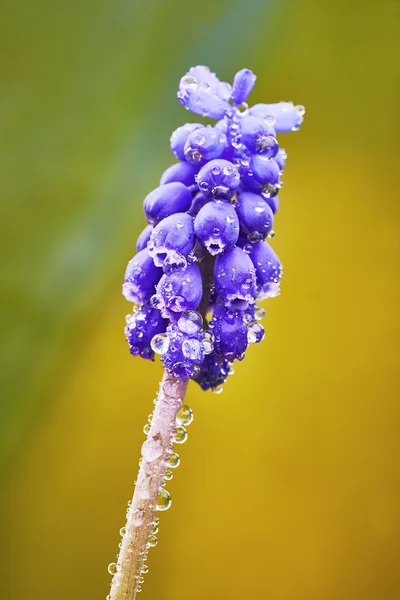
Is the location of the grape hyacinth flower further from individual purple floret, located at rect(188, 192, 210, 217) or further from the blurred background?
the blurred background

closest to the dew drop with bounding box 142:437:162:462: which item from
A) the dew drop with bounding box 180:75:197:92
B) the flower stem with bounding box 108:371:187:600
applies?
the flower stem with bounding box 108:371:187:600

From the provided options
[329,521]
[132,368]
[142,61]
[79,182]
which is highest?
[142,61]

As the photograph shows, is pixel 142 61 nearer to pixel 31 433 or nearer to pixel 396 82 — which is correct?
pixel 396 82

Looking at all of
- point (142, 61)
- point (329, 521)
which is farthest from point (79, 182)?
point (329, 521)

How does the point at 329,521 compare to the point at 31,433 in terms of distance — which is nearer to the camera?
the point at 329,521

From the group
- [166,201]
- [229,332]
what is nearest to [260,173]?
[166,201]

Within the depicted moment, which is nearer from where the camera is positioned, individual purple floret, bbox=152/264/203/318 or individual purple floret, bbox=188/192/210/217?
individual purple floret, bbox=152/264/203/318
